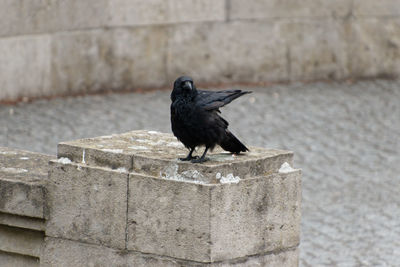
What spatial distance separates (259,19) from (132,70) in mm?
1931

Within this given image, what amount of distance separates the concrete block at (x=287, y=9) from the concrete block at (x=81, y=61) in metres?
1.88

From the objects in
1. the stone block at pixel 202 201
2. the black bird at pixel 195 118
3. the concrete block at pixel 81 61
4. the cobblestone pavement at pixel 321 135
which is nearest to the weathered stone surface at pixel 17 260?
the stone block at pixel 202 201

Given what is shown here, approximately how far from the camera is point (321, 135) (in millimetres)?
10281

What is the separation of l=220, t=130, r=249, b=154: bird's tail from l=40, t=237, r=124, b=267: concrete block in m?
0.69

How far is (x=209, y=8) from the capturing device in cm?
1221

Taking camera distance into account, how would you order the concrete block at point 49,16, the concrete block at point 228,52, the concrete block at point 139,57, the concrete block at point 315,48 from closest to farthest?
the concrete block at point 49,16 < the concrete block at point 139,57 < the concrete block at point 228,52 < the concrete block at point 315,48

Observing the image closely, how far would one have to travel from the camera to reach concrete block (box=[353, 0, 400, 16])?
12922 millimetres

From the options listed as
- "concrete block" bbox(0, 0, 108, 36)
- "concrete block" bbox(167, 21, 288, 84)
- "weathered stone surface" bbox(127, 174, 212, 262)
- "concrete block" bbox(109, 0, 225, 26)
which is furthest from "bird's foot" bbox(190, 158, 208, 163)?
"concrete block" bbox(167, 21, 288, 84)

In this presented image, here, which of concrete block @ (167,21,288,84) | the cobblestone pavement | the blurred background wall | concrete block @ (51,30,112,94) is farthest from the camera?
concrete block @ (167,21,288,84)

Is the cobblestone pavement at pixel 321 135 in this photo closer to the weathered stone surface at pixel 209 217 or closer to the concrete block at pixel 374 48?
the concrete block at pixel 374 48

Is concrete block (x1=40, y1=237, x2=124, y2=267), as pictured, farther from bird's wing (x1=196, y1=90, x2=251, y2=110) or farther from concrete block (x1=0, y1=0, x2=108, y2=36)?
concrete block (x1=0, y1=0, x2=108, y2=36)

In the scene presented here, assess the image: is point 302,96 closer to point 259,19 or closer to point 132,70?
point 259,19

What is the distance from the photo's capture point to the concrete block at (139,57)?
38.8ft

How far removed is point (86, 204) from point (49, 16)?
711 cm
